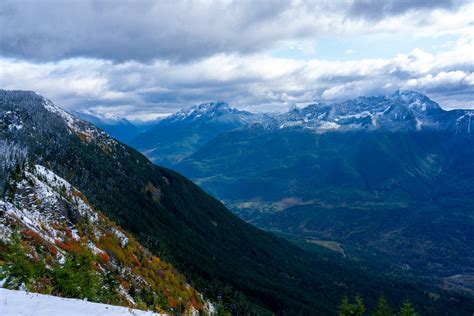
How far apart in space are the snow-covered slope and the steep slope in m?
7.81

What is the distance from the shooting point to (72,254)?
64.0 metres

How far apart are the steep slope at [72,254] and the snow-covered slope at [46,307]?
25.6 feet

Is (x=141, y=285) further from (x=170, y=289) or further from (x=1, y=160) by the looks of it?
(x=1, y=160)

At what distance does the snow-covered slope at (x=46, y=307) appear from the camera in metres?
30.2

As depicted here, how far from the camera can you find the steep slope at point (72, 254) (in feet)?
151

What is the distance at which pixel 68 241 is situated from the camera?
10375 cm

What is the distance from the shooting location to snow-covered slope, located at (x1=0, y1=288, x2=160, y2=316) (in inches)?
1188

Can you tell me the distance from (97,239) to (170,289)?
103 feet

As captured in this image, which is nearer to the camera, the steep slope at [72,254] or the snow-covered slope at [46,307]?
the snow-covered slope at [46,307]

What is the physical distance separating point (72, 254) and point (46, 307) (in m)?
34.4

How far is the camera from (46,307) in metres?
31.8

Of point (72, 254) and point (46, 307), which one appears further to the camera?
point (72, 254)

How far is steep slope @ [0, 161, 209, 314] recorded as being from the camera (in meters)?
46.0

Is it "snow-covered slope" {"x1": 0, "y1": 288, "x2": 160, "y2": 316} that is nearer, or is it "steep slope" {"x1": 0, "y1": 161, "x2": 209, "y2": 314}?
"snow-covered slope" {"x1": 0, "y1": 288, "x2": 160, "y2": 316}
